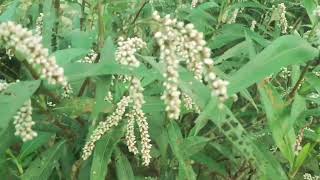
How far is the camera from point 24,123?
1795mm

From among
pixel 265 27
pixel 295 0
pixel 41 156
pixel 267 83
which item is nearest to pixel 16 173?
pixel 41 156

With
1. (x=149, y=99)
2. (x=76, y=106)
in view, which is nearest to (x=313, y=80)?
(x=149, y=99)

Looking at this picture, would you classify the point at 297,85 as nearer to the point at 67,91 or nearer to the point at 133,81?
the point at 133,81

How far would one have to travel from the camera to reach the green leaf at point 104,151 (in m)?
2.40

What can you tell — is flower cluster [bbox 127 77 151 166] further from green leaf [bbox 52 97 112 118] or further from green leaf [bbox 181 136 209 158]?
green leaf [bbox 181 136 209 158]

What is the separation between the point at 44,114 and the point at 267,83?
3.37ft

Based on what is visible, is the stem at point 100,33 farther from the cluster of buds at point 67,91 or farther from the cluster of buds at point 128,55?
the cluster of buds at point 128,55

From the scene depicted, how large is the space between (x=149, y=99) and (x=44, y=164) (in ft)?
1.98

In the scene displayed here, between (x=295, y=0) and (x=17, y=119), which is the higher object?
(x=17, y=119)

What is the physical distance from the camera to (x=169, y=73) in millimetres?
1534

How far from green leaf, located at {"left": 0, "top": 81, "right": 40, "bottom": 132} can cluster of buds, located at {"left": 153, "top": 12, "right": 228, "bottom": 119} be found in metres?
0.55

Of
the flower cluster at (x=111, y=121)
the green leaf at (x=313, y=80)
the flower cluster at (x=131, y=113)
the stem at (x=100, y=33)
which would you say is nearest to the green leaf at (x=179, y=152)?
→ the flower cluster at (x=131, y=113)

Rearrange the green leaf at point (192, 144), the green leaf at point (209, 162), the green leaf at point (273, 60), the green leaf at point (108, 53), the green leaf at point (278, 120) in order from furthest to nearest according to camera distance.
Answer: the green leaf at point (209, 162), the green leaf at point (192, 144), the green leaf at point (278, 120), the green leaf at point (108, 53), the green leaf at point (273, 60)

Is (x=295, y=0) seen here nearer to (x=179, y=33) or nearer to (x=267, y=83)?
(x=267, y=83)
